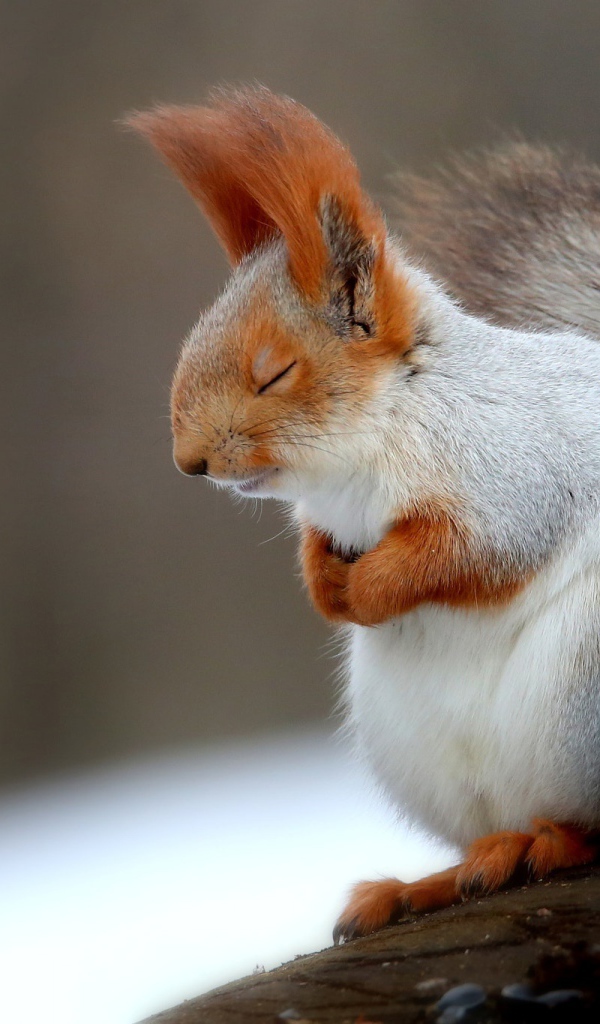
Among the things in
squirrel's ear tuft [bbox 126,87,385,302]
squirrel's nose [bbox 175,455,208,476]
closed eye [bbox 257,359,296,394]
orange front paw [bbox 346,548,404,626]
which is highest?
squirrel's ear tuft [bbox 126,87,385,302]

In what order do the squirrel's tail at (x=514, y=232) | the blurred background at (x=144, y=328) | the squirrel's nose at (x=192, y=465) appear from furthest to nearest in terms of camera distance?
1. the blurred background at (x=144, y=328)
2. the squirrel's tail at (x=514, y=232)
3. the squirrel's nose at (x=192, y=465)

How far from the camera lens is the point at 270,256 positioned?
883 mm

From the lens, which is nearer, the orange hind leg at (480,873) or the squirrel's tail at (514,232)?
the orange hind leg at (480,873)

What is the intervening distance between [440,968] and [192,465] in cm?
37

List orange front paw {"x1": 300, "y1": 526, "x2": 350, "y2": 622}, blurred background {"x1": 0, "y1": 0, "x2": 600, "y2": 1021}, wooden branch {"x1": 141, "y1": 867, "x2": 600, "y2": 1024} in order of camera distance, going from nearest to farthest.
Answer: wooden branch {"x1": 141, "y1": 867, "x2": 600, "y2": 1024} < orange front paw {"x1": 300, "y1": 526, "x2": 350, "y2": 622} < blurred background {"x1": 0, "y1": 0, "x2": 600, "y2": 1021}

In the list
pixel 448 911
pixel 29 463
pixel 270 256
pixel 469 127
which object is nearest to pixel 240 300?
pixel 270 256

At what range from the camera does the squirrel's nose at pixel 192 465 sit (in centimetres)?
81

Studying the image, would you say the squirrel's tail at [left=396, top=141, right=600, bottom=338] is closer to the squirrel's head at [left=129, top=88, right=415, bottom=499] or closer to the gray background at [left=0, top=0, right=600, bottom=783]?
the squirrel's head at [left=129, top=88, right=415, bottom=499]

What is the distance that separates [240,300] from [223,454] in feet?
0.41

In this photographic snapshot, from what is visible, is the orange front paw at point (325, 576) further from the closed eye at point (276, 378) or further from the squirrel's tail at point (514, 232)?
the squirrel's tail at point (514, 232)

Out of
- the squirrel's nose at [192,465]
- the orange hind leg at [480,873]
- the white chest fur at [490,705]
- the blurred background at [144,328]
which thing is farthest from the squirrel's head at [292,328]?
the blurred background at [144,328]

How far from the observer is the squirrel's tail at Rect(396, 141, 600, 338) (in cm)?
122

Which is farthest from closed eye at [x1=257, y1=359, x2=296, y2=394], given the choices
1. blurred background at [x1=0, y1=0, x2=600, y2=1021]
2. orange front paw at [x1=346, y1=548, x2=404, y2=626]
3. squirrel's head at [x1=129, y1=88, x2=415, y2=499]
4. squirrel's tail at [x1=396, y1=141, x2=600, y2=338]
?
blurred background at [x1=0, y1=0, x2=600, y2=1021]

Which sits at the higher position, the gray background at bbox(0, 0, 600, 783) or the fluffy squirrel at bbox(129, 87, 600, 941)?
the gray background at bbox(0, 0, 600, 783)
